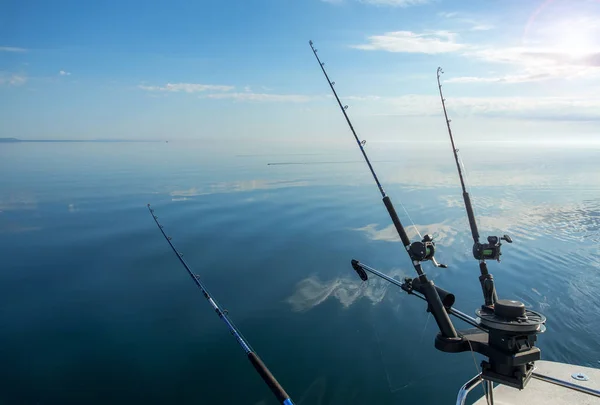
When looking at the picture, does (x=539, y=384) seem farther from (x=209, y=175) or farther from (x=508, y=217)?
(x=209, y=175)

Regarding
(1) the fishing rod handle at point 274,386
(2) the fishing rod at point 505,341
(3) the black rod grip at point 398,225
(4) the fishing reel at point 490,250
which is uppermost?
(3) the black rod grip at point 398,225

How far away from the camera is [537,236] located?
1781 centimetres

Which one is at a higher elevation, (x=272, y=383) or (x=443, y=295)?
(x=443, y=295)

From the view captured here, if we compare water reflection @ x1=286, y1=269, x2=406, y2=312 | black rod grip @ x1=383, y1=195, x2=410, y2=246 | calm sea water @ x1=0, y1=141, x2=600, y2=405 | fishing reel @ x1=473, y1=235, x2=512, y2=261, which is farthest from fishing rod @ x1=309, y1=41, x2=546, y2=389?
water reflection @ x1=286, y1=269, x2=406, y2=312

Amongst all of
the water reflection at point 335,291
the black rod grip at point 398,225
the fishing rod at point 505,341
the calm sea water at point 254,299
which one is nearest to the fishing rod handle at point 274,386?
the fishing rod at point 505,341

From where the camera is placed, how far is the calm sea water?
755 cm

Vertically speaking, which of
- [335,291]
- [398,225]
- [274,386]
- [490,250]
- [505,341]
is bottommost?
[335,291]

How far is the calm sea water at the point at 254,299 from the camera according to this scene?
7551mm

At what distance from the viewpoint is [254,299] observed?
432 inches

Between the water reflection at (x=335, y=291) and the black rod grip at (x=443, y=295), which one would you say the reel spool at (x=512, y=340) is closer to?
the black rod grip at (x=443, y=295)

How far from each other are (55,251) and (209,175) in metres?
25.3

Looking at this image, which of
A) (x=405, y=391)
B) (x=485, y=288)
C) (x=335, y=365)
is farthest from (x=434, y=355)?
(x=485, y=288)

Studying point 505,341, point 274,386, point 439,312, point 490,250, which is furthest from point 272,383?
point 490,250

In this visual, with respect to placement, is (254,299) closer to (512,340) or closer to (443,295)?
(443,295)
